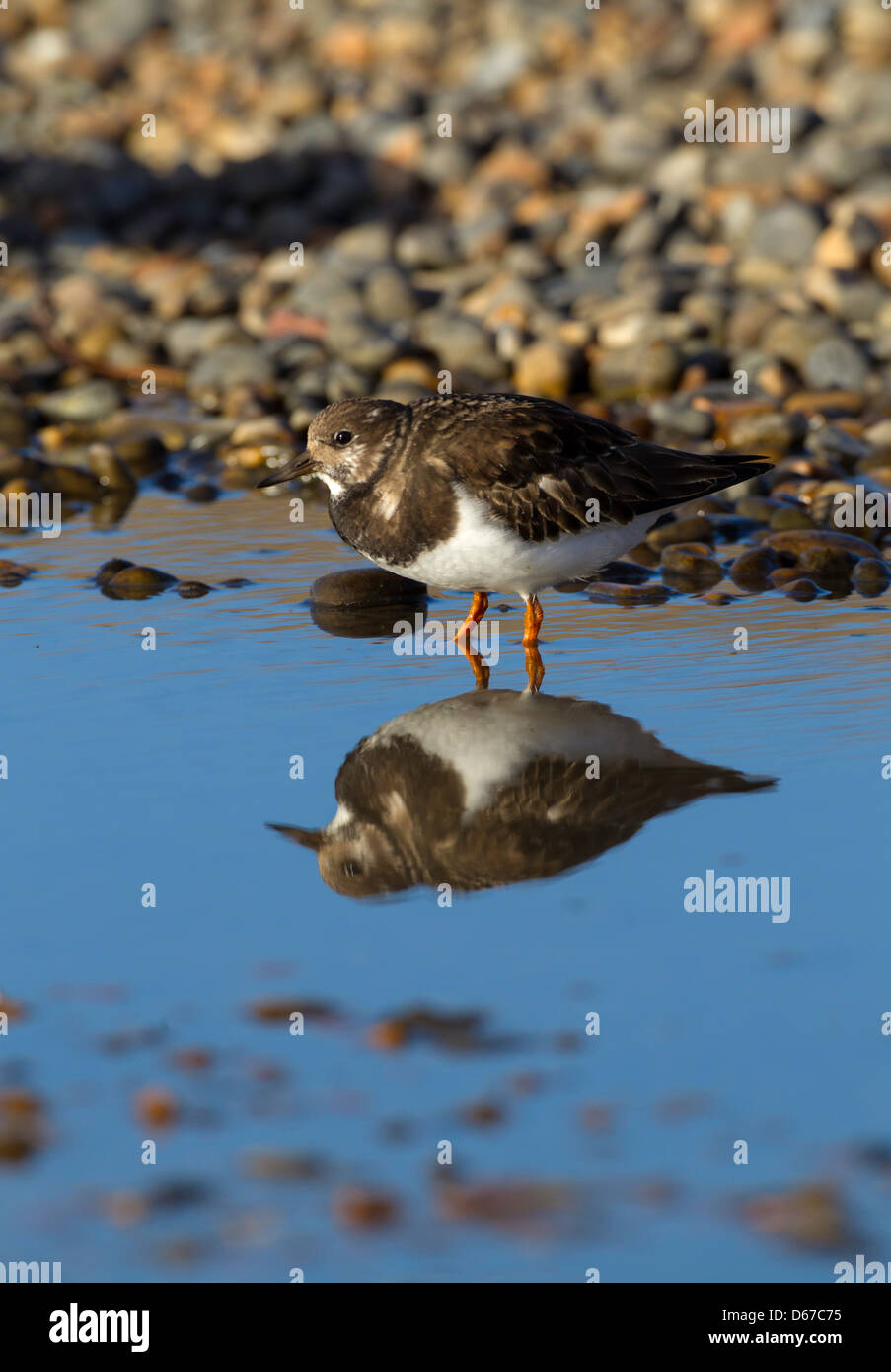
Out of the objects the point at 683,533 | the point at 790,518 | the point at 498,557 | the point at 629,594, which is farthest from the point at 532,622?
the point at 790,518

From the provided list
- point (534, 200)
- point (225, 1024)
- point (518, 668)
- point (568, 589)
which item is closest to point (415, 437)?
point (518, 668)

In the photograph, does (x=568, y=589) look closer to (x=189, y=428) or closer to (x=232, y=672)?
(x=232, y=672)

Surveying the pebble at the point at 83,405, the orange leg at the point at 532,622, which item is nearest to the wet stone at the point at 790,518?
the orange leg at the point at 532,622

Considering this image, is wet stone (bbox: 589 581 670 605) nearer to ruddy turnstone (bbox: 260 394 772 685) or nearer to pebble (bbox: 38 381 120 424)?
ruddy turnstone (bbox: 260 394 772 685)

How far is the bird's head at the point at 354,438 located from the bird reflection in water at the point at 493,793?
1.32 metres

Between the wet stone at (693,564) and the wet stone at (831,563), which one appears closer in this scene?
the wet stone at (831,563)

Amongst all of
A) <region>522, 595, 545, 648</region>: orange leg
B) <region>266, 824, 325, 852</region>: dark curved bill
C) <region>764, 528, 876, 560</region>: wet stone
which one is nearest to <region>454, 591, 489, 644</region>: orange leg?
<region>522, 595, 545, 648</region>: orange leg

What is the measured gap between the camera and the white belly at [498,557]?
859 centimetres

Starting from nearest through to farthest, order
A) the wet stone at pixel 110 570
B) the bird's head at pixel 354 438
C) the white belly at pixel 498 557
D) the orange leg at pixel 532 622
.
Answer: the white belly at pixel 498 557
the bird's head at pixel 354 438
the orange leg at pixel 532 622
the wet stone at pixel 110 570

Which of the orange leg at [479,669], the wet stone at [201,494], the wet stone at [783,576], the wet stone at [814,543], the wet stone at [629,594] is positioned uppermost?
the wet stone at [201,494]

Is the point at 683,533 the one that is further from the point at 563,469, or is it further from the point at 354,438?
the point at 354,438

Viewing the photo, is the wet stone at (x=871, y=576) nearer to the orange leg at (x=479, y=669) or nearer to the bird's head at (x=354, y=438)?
the orange leg at (x=479, y=669)

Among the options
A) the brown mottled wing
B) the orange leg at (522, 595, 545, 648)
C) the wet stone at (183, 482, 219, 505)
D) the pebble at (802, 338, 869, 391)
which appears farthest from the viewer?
the pebble at (802, 338, 869, 391)

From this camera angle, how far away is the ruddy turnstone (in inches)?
340
